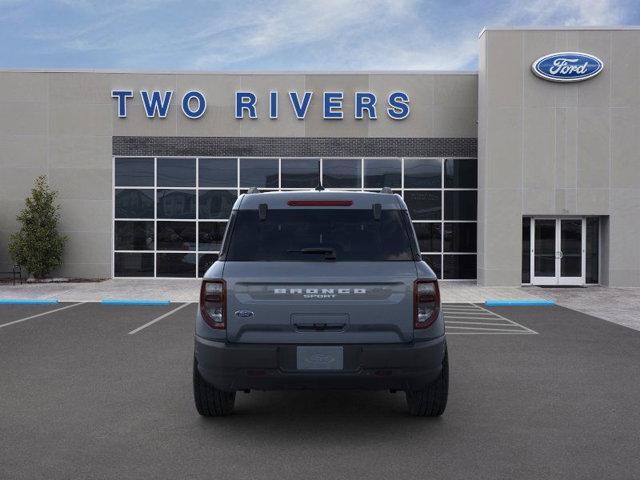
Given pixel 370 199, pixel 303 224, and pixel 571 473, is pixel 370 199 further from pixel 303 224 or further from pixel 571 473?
pixel 571 473

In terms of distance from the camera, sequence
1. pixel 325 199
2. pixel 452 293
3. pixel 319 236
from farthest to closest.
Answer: pixel 452 293 < pixel 325 199 < pixel 319 236

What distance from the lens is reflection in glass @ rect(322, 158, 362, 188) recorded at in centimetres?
2109

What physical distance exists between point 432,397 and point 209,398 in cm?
191

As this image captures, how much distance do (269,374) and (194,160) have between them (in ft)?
56.7

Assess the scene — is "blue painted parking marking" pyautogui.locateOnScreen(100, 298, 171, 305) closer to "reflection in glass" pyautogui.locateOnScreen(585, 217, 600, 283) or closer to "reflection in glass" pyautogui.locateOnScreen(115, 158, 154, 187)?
"reflection in glass" pyautogui.locateOnScreen(115, 158, 154, 187)

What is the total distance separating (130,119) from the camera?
2103 cm

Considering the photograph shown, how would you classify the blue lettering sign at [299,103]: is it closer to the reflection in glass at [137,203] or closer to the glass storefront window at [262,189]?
the glass storefront window at [262,189]

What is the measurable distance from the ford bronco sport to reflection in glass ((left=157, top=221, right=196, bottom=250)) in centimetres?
1653

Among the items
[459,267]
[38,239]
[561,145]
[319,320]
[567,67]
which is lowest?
[459,267]

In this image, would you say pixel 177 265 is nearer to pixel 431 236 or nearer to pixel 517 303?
pixel 431 236

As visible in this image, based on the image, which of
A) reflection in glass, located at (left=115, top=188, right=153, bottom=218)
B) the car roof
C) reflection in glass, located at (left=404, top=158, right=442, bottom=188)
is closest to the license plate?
the car roof

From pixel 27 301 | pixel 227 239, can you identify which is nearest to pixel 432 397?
pixel 227 239

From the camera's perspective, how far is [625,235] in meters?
19.3

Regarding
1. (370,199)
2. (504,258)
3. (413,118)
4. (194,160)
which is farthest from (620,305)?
(194,160)
